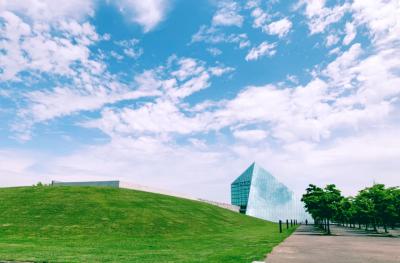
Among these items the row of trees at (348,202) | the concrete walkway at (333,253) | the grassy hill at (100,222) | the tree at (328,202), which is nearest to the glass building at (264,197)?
the grassy hill at (100,222)

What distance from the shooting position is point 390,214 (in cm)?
4334

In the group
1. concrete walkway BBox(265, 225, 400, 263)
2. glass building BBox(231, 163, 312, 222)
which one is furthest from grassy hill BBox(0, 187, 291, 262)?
glass building BBox(231, 163, 312, 222)

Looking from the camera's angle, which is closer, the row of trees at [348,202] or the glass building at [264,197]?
the row of trees at [348,202]

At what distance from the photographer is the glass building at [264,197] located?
427 feet

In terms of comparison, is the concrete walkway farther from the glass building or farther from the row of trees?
the glass building

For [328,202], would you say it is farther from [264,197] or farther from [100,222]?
[264,197]

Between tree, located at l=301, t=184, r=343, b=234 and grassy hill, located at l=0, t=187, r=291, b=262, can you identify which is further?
tree, located at l=301, t=184, r=343, b=234

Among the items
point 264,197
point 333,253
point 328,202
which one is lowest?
point 333,253

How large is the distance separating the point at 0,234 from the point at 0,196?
2448cm

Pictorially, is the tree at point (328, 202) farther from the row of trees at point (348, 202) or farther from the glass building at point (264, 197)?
the glass building at point (264, 197)

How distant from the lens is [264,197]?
135375 mm

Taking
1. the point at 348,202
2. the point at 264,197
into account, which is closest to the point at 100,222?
the point at 348,202

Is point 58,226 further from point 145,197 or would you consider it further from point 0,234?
point 145,197

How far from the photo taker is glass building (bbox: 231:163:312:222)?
130 metres
